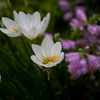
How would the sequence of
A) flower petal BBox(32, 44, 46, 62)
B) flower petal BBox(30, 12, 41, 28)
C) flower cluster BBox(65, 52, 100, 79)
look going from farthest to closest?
flower cluster BBox(65, 52, 100, 79)
flower petal BBox(30, 12, 41, 28)
flower petal BBox(32, 44, 46, 62)

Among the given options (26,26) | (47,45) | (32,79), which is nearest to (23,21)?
(26,26)

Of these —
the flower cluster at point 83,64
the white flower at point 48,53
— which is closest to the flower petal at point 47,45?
the white flower at point 48,53

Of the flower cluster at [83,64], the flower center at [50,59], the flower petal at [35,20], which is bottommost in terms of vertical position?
the flower cluster at [83,64]

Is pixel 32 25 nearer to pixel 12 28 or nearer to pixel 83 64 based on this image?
pixel 12 28

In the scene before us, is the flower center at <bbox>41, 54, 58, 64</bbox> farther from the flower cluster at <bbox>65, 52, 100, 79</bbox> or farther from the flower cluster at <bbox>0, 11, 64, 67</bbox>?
the flower cluster at <bbox>65, 52, 100, 79</bbox>

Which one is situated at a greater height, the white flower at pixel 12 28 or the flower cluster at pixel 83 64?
the white flower at pixel 12 28

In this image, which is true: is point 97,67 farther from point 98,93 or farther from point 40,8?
point 40,8

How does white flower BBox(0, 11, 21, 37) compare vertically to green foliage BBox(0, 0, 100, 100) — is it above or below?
above

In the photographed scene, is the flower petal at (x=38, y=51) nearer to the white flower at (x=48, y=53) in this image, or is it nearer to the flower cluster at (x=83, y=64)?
the white flower at (x=48, y=53)

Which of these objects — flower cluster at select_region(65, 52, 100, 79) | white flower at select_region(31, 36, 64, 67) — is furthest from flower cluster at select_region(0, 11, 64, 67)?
flower cluster at select_region(65, 52, 100, 79)

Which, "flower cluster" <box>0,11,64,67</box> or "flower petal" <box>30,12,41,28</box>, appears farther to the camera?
"flower petal" <box>30,12,41,28</box>

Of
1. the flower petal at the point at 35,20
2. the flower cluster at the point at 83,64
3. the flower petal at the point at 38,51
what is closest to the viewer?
the flower petal at the point at 38,51
